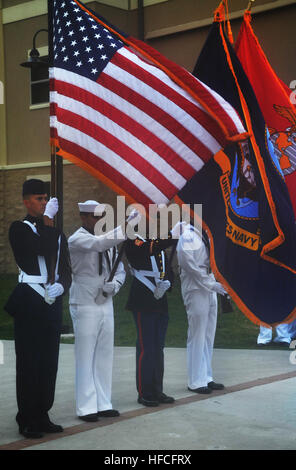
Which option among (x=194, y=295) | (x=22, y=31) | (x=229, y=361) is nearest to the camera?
(x=194, y=295)

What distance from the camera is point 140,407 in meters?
7.15

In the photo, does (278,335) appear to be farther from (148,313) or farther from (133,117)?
(133,117)

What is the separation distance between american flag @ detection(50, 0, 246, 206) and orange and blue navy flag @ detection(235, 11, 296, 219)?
100 cm

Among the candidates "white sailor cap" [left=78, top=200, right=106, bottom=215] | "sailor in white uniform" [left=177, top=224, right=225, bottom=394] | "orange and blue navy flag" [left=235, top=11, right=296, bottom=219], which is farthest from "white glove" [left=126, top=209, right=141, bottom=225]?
"orange and blue navy flag" [left=235, top=11, right=296, bottom=219]

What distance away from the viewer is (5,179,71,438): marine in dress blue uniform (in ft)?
20.2

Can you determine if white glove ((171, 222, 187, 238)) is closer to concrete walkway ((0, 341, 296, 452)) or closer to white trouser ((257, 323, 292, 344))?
concrete walkway ((0, 341, 296, 452))

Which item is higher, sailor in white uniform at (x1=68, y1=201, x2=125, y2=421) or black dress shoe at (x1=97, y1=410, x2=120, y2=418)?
sailor in white uniform at (x1=68, y1=201, x2=125, y2=421)

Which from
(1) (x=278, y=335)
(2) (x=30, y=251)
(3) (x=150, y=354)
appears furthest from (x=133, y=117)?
(1) (x=278, y=335)

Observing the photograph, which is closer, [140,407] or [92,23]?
[92,23]

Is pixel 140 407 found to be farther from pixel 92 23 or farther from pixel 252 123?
pixel 92 23

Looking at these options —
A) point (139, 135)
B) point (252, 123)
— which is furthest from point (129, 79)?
point (252, 123)

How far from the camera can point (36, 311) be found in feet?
20.3

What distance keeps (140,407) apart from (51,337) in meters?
1.39

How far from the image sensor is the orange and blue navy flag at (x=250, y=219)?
5836 millimetres
